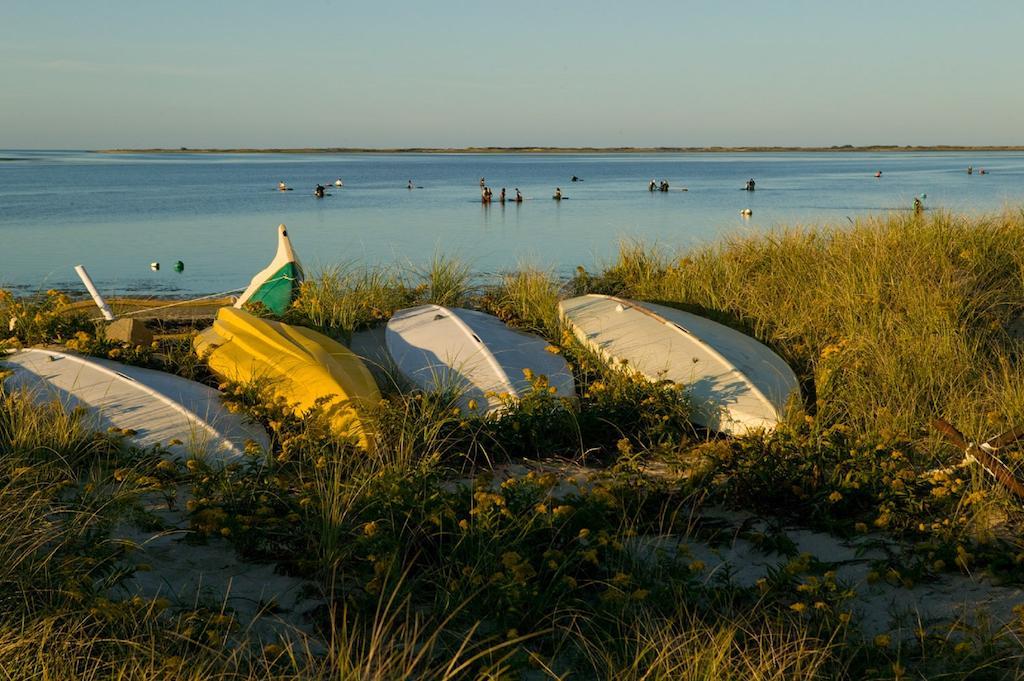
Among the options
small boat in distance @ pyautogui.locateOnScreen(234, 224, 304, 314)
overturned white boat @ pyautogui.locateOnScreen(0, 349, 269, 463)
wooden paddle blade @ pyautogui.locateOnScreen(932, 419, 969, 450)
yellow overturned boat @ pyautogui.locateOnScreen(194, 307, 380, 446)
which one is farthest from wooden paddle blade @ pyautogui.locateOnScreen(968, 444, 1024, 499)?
small boat in distance @ pyautogui.locateOnScreen(234, 224, 304, 314)

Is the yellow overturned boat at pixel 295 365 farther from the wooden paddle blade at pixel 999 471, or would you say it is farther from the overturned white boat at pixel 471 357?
the wooden paddle blade at pixel 999 471

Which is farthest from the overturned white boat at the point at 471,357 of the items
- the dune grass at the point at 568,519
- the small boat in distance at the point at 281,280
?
the small boat in distance at the point at 281,280

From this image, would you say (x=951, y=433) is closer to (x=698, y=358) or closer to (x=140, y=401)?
(x=698, y=358)

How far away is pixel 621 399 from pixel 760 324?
7.84 feet

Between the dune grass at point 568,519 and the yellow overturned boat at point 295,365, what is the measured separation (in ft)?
0.57

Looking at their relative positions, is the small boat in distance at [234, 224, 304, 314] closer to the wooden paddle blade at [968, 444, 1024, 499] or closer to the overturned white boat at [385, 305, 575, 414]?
the overturned white boat at [385, 305, 575, 414]

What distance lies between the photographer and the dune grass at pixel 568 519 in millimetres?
3453

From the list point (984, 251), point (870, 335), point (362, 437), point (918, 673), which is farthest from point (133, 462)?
point (984, 251)

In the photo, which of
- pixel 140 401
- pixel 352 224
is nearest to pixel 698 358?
pixel 140 401

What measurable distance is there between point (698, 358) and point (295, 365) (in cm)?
312

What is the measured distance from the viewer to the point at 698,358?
7.37 metres

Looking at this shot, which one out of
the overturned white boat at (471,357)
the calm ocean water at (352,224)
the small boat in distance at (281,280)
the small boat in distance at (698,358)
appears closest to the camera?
the small boat in distance at (698,358)

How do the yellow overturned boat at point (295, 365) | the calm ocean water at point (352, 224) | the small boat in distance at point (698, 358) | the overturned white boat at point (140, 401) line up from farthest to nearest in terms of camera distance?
the calm ocean water at point (352, 224)
the small boat in distance at point (698, 358)
the yellow overturned boat at point (295, 365)
the overturned white boat at point (140, 401)

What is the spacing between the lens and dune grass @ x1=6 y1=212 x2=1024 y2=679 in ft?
11.3
